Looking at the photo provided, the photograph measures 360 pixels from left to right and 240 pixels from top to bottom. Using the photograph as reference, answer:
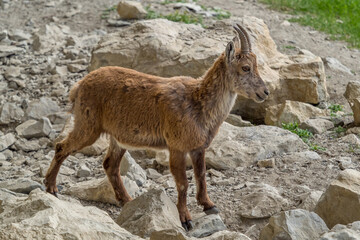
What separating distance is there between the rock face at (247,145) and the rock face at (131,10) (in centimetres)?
654

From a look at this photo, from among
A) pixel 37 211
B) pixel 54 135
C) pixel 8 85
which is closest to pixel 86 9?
pixel 8 85

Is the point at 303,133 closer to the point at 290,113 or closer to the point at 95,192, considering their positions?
the point at 290,113

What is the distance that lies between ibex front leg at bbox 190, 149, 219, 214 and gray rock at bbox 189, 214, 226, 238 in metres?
0.40

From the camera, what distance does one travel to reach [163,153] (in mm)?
9555

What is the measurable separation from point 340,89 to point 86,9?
7.70 meters

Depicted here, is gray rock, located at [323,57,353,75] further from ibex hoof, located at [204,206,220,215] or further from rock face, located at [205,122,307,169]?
ibex hoof, located at [204,206,220,215]

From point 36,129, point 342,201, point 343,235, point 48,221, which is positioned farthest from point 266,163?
point 36,129

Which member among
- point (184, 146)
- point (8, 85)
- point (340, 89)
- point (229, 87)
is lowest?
point (8, 85)

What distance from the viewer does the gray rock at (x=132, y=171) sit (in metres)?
9.00

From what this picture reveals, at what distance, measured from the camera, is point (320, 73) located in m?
11.8

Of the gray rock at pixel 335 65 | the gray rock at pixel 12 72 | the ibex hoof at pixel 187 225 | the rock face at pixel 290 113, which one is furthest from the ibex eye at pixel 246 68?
the gray rock at pixel 12 72

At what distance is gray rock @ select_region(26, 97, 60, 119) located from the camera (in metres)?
12.1

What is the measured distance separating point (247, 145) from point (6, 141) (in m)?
4.52

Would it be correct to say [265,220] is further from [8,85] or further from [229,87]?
[8,85]
